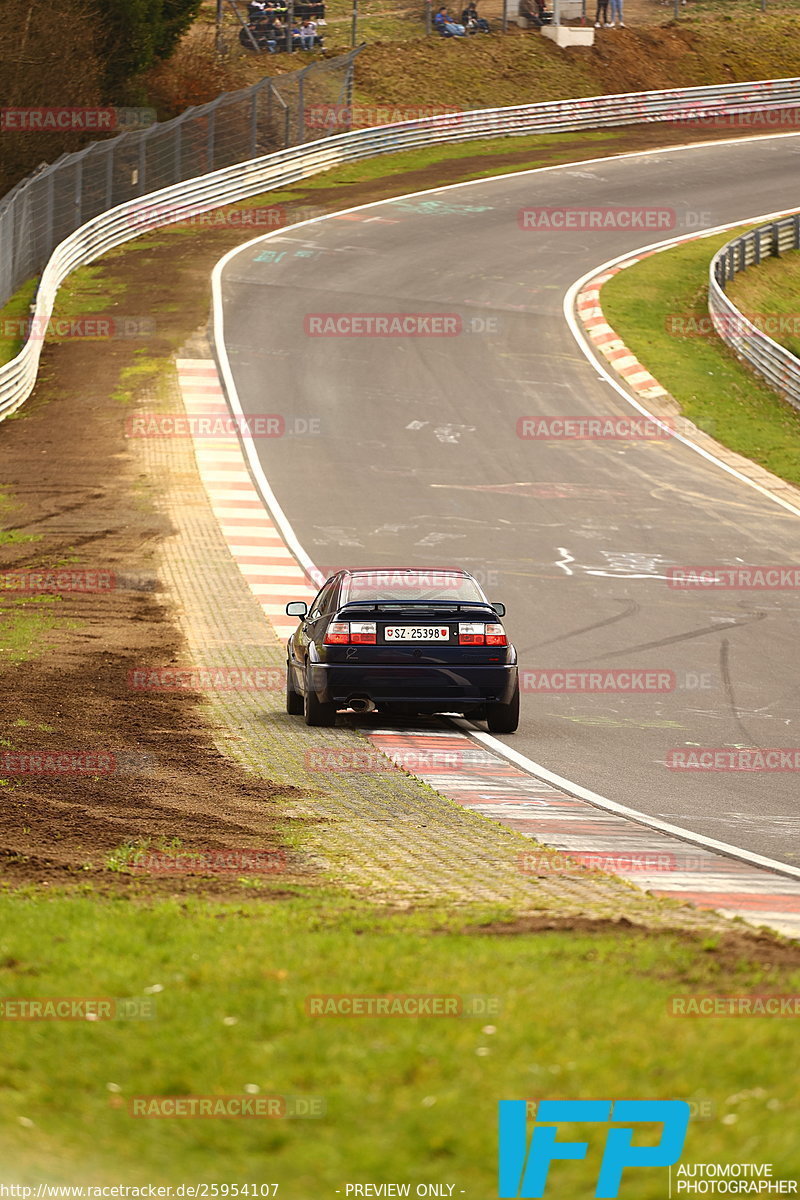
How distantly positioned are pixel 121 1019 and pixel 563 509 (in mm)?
20777

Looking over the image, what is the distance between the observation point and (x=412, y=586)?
45.7 ft

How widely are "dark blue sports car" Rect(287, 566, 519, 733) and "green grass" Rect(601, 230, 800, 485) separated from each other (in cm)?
1694

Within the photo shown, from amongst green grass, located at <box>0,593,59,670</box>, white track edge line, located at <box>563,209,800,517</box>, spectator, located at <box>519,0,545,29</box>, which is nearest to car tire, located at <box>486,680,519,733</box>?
green grass, located at <box>0,593,59,670</box>

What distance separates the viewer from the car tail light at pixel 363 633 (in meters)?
13.3

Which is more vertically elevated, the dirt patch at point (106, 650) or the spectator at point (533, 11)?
the spectator at point (533, 11)

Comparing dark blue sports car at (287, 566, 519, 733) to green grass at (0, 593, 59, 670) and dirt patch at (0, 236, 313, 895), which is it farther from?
green grass at (0, 593, 59, 670)

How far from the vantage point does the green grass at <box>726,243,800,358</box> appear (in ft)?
129

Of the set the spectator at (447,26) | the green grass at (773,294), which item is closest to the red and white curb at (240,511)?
the green grass at (773,294)

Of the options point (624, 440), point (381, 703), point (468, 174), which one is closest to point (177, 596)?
point (381, 703)

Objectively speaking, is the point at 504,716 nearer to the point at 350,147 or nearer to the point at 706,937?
the point at 706,937

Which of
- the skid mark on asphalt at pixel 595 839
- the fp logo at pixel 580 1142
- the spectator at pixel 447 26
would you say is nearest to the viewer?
the fp logo at pixel 580 1142

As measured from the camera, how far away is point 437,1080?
4625mm

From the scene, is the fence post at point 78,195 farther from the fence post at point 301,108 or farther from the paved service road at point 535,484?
the fence post at point 301,108

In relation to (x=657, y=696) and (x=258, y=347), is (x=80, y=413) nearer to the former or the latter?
(x=258, y=347)
